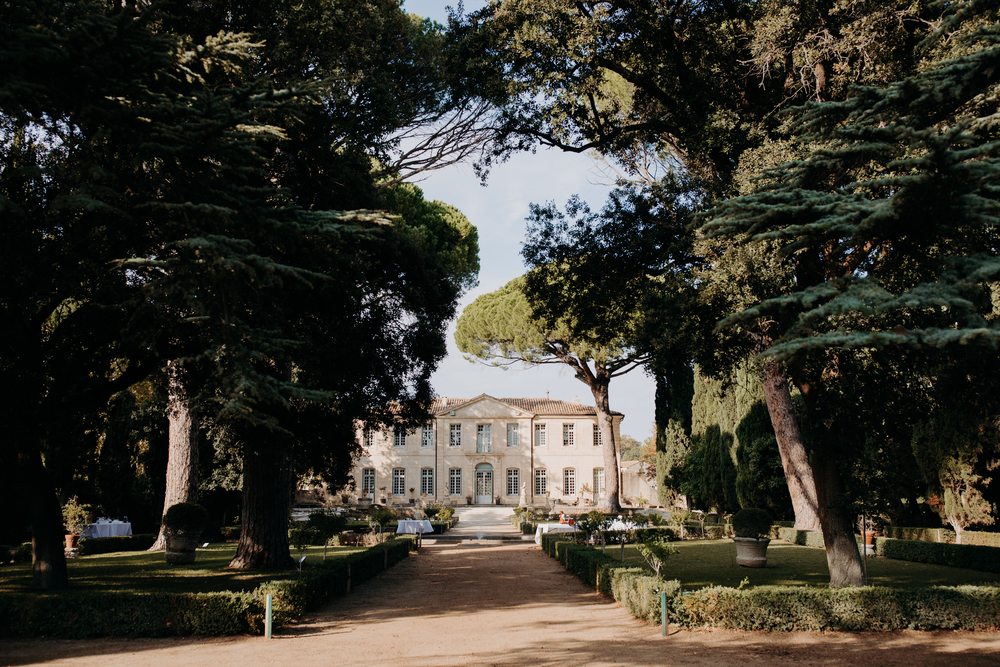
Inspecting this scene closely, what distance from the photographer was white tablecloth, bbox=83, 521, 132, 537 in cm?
1753

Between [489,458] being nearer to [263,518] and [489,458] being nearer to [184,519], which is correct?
[184,519]

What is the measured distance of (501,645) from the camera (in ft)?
23.1

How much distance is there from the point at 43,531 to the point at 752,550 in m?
11.3

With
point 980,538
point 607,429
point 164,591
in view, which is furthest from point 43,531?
point 607,429

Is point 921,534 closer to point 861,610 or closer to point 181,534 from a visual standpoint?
point 861,610

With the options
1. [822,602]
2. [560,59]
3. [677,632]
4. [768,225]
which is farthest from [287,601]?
[560,59]

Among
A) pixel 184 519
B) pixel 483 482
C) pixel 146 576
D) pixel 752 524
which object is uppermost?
pixel 184 519

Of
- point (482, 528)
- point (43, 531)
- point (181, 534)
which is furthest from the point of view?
point (482, 528)

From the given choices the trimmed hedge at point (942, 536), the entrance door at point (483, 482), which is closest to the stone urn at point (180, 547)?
the trimmed hedge at point (942, 536)

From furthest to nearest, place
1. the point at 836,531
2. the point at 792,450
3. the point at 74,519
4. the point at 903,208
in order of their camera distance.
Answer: the point at 74,519, the point at 792,450, the point at 836,531, the point at 903,208

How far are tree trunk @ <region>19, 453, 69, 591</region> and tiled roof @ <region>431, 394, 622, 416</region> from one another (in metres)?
32.0

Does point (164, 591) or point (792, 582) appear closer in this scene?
point (164, 591)

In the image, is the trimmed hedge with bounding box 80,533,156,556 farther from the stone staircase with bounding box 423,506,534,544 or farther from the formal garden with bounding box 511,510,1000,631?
the formal garden with bounding box 511,510,1000,631

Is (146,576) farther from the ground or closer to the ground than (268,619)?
closer to the ground
